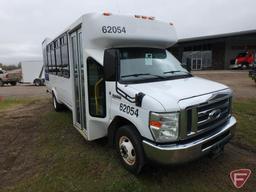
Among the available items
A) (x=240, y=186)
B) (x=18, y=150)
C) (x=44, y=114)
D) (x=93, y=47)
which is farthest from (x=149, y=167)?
(x=44, y=114)

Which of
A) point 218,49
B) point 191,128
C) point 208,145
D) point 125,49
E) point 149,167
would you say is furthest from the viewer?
point 218,49

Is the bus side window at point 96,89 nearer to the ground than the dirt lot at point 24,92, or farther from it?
farther from it

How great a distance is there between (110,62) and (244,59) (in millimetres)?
33833

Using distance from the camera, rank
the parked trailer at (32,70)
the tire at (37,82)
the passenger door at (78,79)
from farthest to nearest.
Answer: the parked trailer at (32,70) < the tire at (37,82) < the passenger door at (78,79)

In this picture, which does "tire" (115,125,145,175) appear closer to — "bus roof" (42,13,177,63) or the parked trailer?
"bus roof" (42,13,177,63)

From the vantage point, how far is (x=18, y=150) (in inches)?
187

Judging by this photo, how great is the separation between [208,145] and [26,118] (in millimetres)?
6491

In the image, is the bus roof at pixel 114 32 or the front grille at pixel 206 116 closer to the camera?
the front grille at pixel 206 116

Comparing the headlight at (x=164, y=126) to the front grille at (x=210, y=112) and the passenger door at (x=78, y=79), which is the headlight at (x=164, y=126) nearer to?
the front grille at (x=210, y=112)

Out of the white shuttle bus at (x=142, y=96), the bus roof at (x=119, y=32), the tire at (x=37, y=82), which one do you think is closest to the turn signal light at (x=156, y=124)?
the white shuttle bus at (x=142, y=96)

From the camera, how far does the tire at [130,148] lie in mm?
3195

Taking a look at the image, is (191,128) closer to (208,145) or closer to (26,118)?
(208,145)

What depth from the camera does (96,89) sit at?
402 cm

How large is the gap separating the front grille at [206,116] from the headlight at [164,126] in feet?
0.62
